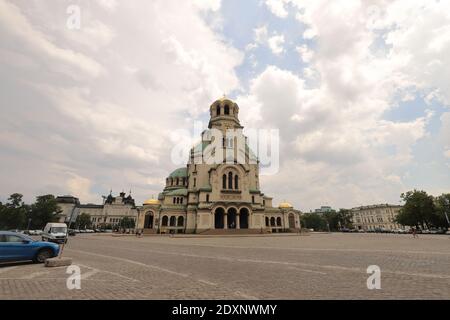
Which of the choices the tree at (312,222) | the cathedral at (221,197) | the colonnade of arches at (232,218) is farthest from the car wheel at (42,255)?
the tree at (312,222)

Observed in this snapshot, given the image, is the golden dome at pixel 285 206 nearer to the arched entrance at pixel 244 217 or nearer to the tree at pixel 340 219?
the arched entrance at pixel 244 217

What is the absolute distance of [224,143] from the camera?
6062 centimetres

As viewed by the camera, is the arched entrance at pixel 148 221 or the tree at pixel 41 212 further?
the tree at pixel 41 212

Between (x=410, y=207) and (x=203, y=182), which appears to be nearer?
(x=203, y=182)

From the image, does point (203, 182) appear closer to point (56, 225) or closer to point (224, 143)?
point (224, 143)

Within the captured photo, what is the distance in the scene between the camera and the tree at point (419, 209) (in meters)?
63.6

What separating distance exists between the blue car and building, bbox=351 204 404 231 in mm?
128123

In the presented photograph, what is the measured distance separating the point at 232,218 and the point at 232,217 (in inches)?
9.9

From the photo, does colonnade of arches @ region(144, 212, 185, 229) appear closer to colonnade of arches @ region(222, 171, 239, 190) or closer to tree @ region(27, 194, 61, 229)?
colonnade of arches @ region(222, 171, 239, 190)

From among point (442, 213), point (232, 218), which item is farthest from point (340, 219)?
point (232, 218)

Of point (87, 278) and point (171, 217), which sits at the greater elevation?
point (171, 217)

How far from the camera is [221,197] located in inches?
2100

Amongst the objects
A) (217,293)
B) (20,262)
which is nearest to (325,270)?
(217,293)

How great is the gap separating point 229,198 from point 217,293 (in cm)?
4757
